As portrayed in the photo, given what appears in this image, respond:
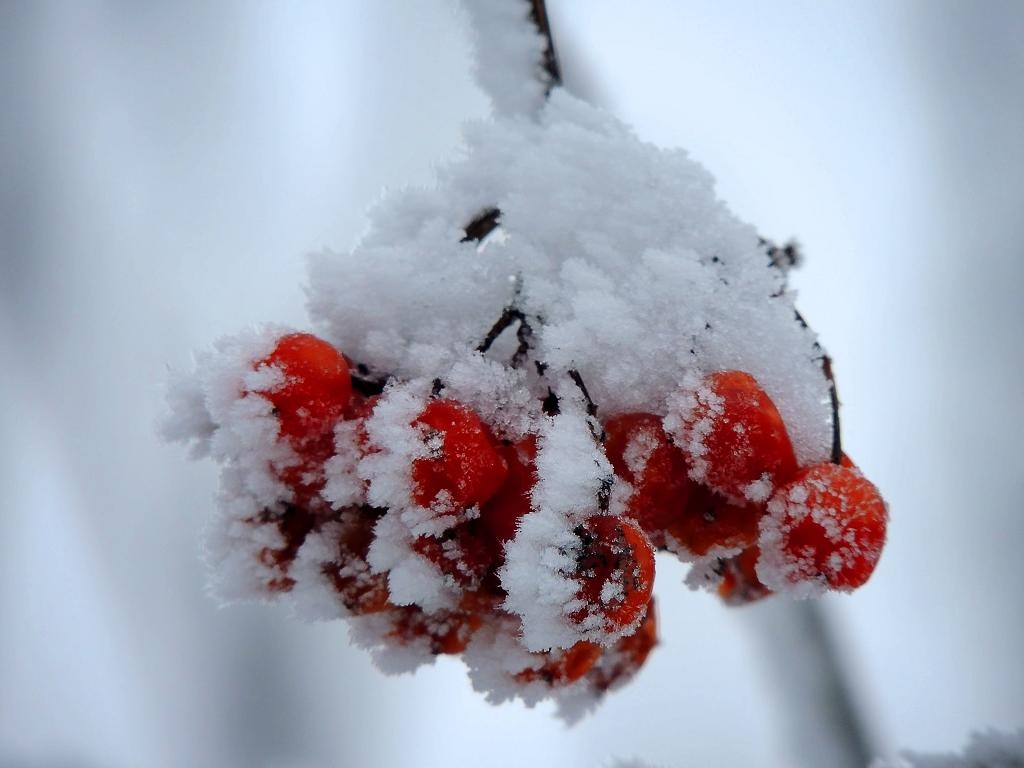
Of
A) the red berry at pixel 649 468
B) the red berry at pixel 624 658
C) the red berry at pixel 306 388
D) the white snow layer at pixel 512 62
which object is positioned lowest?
the red berry at pixel 624 658

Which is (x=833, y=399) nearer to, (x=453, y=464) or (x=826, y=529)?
(x=826, y=529)

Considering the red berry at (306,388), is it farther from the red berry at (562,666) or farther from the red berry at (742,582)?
the red berry at (742,582)

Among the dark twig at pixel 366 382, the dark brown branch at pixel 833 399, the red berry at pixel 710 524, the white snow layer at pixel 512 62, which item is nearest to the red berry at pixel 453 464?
the dark twig at pixel 366 382

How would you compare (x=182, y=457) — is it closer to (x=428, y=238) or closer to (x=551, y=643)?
(x=428, y=238)

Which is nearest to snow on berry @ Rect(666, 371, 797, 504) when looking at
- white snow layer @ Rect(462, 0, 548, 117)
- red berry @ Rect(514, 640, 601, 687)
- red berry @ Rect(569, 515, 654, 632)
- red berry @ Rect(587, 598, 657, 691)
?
red berry @ Rect(569, 515, 654, 632)

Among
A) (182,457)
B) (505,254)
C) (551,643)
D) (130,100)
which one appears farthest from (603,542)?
(130,100)
